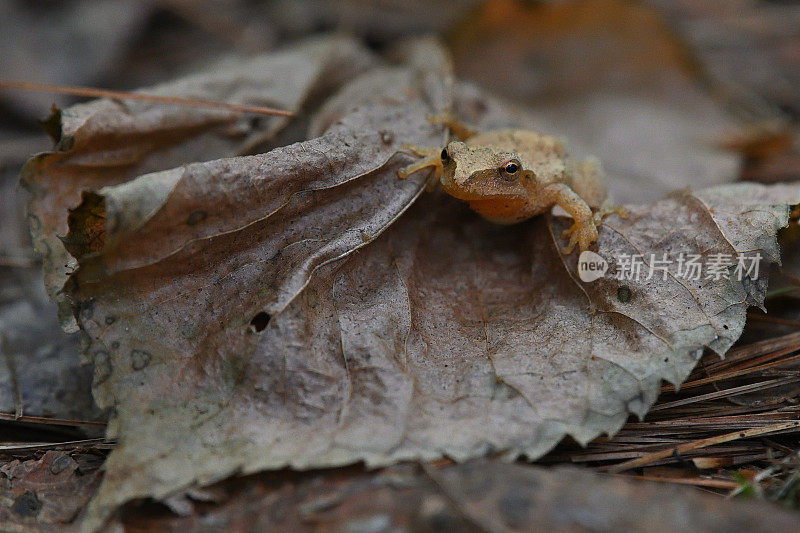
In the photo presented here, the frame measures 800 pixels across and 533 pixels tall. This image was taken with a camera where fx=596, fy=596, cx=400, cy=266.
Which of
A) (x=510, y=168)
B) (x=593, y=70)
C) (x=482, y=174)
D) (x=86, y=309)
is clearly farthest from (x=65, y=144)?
(x=593, y=70)

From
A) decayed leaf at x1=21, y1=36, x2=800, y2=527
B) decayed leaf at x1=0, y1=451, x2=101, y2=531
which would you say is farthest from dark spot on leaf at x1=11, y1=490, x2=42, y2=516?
decayed leaf at x1=21, y1=36, x2=800, y2=527

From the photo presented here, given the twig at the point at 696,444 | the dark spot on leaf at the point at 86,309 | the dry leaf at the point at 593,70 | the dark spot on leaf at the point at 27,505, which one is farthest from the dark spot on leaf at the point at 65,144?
the dry leaf at the point at 593,70

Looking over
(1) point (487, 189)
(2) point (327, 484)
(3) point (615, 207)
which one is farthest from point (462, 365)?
(3) point (615, 207)

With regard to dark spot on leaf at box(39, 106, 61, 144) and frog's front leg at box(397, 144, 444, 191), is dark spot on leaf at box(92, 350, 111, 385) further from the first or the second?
frog's front leg at box(397, 144, 444, 191)

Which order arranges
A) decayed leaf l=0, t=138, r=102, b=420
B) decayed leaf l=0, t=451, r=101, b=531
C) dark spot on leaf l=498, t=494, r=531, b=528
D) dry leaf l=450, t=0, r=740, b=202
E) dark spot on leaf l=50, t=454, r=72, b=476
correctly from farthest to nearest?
dry leaf l=450, t=0, r=740, b=202, decayed leaf l=0, t=138, r=102, b=420, dark spot on leaf l=50, t=454, r=72, b=476, decayed leaf l=0, t=451, r=101, b=531, dark spot on leaf l=498, t=494, r=531, b=528

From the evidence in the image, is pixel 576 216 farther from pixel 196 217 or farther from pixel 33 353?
pixel 33 353

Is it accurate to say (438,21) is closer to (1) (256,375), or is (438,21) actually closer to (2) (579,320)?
(2) (579,320)

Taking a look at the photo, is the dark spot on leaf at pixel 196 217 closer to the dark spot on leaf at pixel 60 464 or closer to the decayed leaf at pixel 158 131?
the decayed leaf at pixel 158 131
